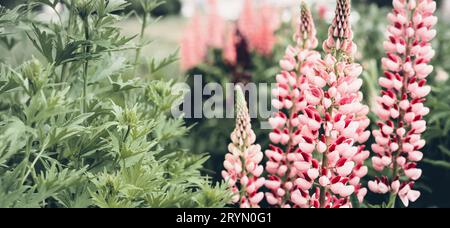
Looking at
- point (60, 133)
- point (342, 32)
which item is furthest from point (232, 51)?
point (60, 133)

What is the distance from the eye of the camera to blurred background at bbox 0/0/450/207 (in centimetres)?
397

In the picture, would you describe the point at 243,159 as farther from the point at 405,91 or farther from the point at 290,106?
the point at 405,91

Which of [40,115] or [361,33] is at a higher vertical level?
[361,33]

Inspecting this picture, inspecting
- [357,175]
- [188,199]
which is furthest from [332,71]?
[188,199]

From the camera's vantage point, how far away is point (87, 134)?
8.05 ft

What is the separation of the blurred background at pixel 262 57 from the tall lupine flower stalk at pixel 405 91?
871mm

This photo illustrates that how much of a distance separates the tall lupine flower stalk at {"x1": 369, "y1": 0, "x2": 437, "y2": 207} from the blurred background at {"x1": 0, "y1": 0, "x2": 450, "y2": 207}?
2.86 feet

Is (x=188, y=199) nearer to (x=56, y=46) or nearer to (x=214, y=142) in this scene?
(x=56, y=46)

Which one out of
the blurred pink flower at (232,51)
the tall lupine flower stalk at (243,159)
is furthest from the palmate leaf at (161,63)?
the blurred pink flower at (232,51)

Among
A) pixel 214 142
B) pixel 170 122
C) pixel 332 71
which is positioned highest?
pixel 332 71

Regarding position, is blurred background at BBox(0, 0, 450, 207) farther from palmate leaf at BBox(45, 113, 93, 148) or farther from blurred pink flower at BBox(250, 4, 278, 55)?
palmate leaf at BBox(45, 113, 93, 148)

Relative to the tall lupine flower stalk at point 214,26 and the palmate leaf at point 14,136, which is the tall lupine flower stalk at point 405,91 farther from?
the tall lupine flower stalk at point 214,26

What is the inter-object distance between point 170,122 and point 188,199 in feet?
2.18

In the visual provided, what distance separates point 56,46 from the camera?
242 centimetres
